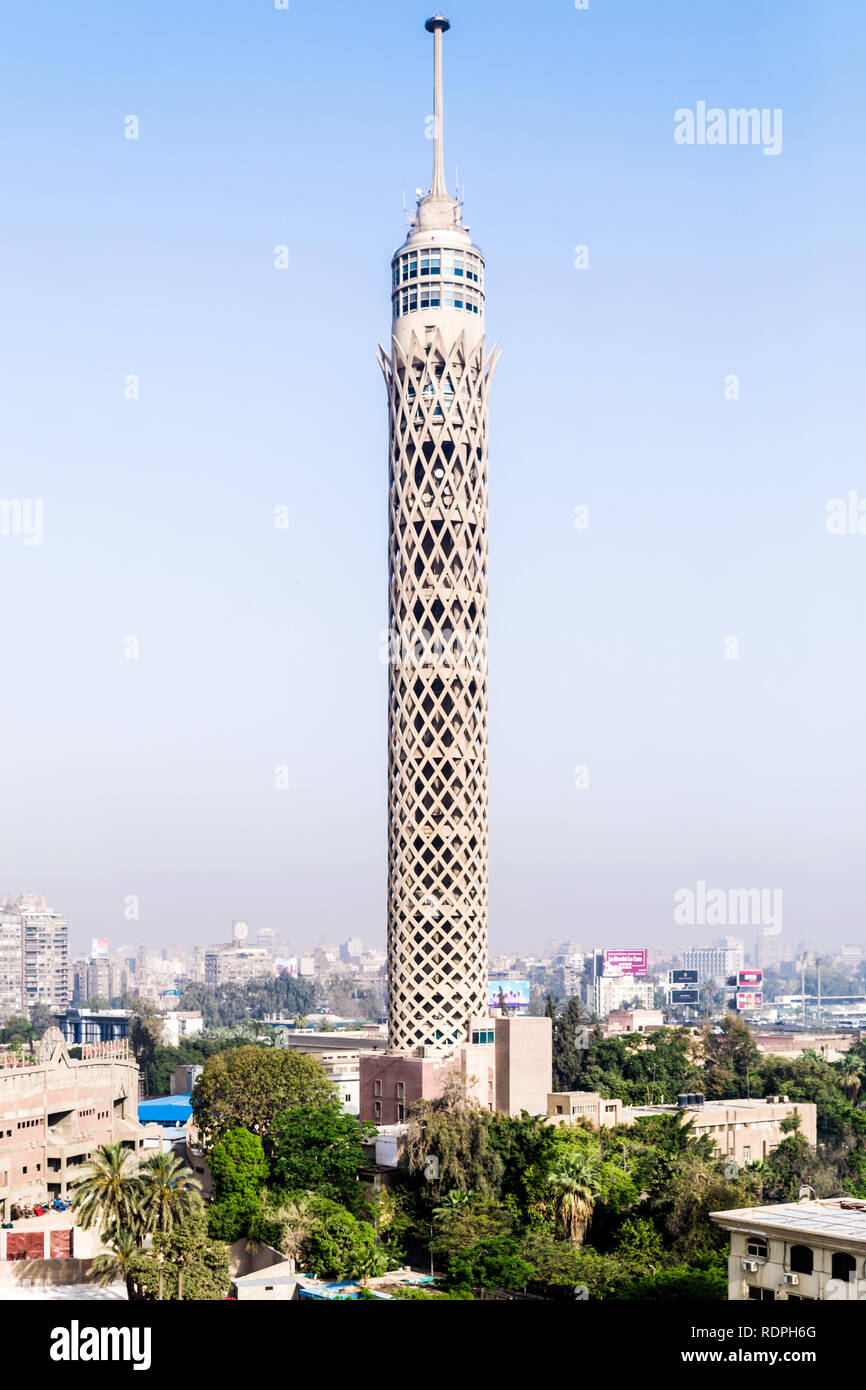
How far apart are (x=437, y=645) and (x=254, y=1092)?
2127cm

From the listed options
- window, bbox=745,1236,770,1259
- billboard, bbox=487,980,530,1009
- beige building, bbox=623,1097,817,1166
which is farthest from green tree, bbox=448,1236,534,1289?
billboard, bbox=487,980,530,1009

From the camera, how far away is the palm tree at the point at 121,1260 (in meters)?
40.3

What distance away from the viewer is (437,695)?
67562mm

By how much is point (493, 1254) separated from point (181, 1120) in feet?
165

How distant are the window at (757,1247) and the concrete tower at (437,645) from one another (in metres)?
30.0

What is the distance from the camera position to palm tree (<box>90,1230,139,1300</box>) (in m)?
40.3

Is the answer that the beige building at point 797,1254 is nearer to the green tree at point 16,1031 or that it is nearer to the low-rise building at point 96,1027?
the low-rise building at point 96,1027

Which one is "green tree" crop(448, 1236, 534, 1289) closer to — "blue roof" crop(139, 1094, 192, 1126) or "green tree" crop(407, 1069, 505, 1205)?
"green tree" crop(407, 1069, 505, 1205)

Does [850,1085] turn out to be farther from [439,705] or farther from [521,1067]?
[439,705]

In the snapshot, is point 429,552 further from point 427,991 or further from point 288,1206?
point 288,1206

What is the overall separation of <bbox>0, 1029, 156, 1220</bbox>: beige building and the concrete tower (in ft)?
48.3

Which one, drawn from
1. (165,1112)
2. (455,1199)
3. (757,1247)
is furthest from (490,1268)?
(165,1112)
